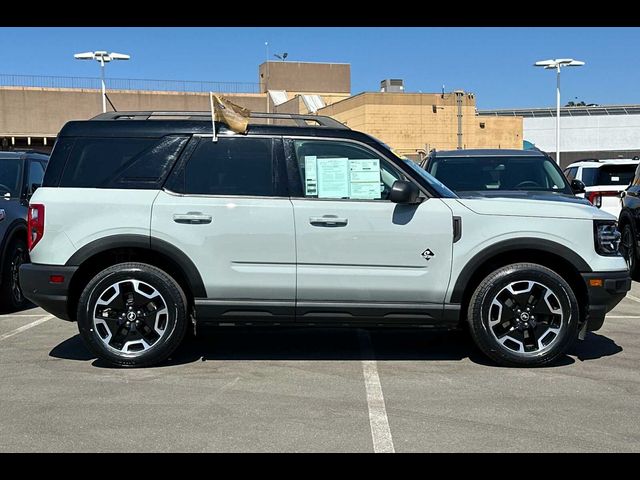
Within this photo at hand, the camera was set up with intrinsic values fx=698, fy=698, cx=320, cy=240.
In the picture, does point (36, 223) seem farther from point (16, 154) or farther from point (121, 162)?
point (16, 154)

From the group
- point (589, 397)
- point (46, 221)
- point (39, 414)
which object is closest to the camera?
point (39, 414)

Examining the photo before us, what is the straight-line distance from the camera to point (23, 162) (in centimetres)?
896

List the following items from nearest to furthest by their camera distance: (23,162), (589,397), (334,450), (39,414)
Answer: (334,450)
(39,414)
(589,397)
(23,162)

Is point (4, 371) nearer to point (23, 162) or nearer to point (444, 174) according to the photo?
point (23, 162)

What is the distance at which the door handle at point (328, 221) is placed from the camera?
18.3 ft

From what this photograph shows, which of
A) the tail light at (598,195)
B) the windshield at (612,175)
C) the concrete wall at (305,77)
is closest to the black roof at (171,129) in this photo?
the tail light at (598,195)

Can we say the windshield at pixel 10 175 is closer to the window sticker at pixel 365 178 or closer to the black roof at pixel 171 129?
the black roof at pixel 171 129

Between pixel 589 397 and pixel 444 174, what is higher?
pixel 444 174

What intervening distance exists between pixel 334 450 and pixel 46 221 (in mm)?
3131

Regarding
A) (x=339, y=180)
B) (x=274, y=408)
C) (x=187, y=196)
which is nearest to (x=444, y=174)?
(x=339, y=180)

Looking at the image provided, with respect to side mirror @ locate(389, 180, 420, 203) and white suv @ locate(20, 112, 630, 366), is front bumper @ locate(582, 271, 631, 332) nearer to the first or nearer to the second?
white suv @ locate(20, 112, 630, 366)

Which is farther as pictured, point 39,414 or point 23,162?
point 23,162

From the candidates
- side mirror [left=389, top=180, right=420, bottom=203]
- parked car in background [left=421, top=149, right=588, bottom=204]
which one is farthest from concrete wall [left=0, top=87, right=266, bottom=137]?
side mirror [left=389, top=180, right=420, bottom=203]
